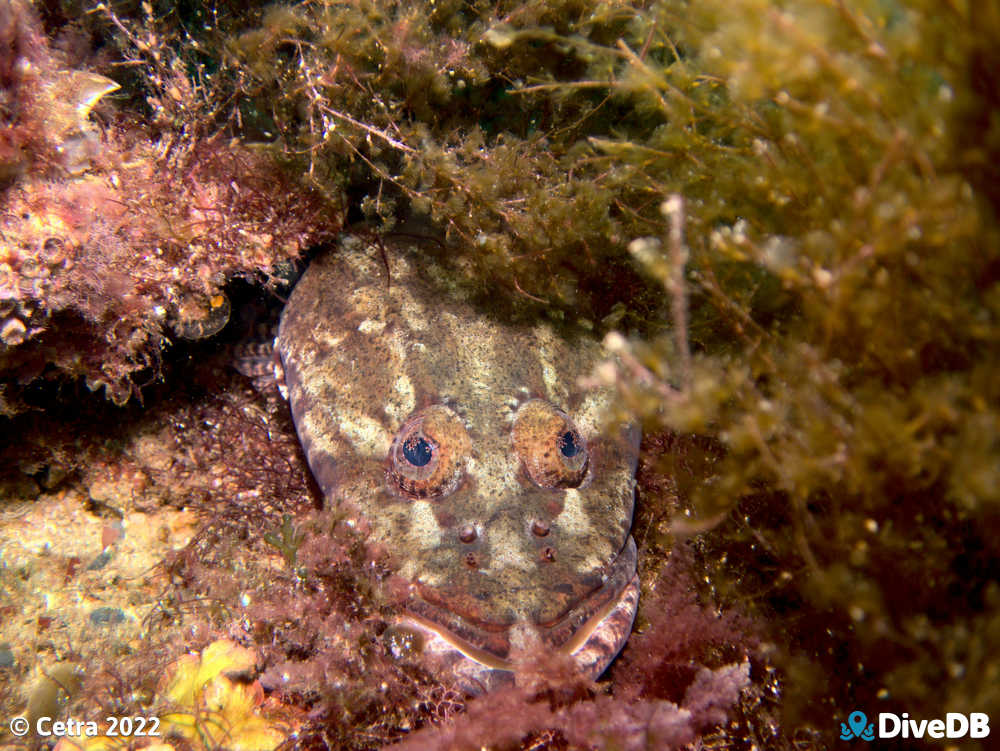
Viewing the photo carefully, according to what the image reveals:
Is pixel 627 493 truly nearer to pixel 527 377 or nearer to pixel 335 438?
pixel 527 377

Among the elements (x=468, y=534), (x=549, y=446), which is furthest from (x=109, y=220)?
(x=549, y=446)

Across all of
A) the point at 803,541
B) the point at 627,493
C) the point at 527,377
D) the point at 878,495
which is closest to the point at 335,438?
the point at 527,377

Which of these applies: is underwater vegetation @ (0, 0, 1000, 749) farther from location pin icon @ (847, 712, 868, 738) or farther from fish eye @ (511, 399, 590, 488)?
fish eye @ (511, 399, 590, 488)

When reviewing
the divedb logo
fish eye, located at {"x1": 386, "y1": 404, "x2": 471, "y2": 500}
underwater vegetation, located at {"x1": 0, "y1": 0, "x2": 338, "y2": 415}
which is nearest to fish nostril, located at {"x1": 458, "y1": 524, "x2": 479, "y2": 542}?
fish eye, located at {"x1": 386, "y1": 404, "x2": 471, "y2": 500}

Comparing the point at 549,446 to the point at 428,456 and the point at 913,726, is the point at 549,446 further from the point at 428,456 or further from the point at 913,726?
the point at 913,726

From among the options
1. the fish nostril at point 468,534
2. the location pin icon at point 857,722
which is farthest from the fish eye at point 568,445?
the location pin icon at point 857,722
